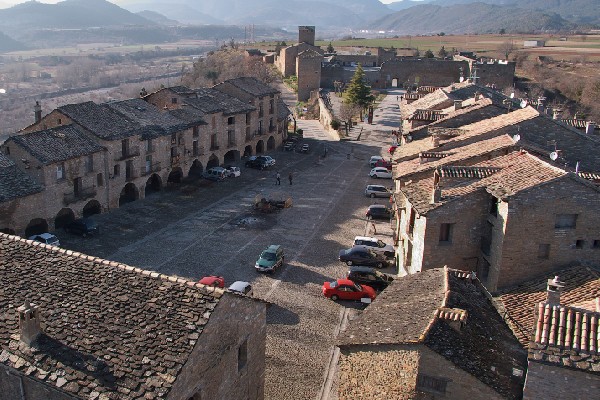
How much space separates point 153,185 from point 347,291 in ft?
95.8

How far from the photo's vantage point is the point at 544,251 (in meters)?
28.2

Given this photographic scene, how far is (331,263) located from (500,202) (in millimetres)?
14647

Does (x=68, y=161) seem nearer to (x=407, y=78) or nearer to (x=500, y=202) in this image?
(x=500, y=202)

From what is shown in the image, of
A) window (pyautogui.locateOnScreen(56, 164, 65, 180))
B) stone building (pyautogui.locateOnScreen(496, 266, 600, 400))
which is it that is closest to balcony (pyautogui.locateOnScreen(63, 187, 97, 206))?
window (pyautogui.locateOnScreen(56, 164, 65, 180))

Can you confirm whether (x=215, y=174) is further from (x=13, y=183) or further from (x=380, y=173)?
(x=13, y=183)

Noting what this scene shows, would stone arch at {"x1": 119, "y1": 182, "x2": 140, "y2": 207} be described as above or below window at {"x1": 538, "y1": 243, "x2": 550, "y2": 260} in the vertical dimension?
below

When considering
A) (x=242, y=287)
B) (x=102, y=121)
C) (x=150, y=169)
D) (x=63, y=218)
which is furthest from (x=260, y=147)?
(x=242, y=287)

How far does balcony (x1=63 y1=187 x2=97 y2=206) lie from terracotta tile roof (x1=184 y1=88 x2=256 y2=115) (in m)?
17.5

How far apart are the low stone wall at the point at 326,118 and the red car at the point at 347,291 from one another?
46.5 metres

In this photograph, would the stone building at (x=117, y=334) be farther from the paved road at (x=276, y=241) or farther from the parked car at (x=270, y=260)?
the parked car at (x=270, y=260)

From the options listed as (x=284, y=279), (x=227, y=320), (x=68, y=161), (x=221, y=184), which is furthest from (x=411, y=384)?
(x=221, y=184)

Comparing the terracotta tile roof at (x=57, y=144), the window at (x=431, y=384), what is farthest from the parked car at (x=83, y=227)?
the window at (x=431, y=384)

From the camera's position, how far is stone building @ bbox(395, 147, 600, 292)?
2745 centimetres

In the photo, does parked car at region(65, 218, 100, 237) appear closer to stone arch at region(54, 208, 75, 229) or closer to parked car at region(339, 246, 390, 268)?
stone arch at region(54, 208, 75, 229)
